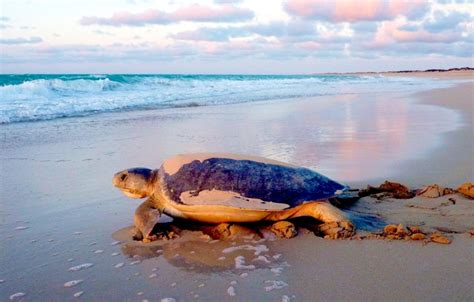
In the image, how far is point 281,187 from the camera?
4309 millimetres

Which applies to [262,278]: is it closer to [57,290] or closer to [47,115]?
[57,290]

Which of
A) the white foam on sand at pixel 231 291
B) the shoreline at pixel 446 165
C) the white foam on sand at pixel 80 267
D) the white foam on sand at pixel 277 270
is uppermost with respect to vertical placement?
the shoreline at pixel 446 165

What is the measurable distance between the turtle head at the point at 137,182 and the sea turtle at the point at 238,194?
0.44 ft

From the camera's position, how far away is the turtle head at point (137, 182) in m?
4.75

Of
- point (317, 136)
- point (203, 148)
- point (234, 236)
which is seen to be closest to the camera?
point (234, 236)

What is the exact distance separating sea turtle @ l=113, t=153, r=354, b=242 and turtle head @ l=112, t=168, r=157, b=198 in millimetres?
134

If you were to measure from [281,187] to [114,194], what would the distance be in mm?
2303

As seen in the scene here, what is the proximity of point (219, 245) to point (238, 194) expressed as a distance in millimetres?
499

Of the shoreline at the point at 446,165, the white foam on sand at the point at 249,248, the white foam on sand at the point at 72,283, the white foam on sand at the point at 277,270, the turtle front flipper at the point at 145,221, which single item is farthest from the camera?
the shoreline at the point at 446,165

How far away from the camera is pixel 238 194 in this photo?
13.8 ft

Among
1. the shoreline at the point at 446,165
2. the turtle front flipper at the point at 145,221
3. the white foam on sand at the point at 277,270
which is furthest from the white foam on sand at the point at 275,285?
the shoreline at the point at 446,165

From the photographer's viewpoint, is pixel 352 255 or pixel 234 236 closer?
pixel 352 255

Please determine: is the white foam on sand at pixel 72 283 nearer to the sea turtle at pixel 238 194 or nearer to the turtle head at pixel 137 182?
the sea turtle at pixel 238 194

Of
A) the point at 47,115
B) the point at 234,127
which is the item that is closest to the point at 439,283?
the point at 234,127
